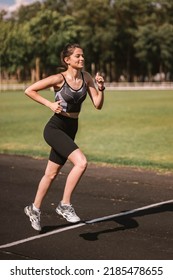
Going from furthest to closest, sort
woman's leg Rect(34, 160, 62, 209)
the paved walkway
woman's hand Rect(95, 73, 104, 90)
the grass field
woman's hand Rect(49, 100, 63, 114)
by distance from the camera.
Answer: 1. the grass field
2. woman's leg Rect(34, 160, 62, 209)
3. woman's hand Rect(95, 73, 104, 90)
4. woman's hand Rect(49, 100, 63, 114)
5. the paved walkway

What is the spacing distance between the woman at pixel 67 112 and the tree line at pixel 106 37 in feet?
278

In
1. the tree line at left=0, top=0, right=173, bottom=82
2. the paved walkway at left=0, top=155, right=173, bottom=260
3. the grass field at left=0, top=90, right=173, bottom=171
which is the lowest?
the grass field at left=0, top=90, right=173, bottom=171

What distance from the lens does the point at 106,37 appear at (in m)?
104

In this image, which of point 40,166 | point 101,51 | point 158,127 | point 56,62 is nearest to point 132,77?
point 101,51

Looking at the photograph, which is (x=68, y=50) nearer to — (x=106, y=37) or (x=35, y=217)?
(x=35, y=217)

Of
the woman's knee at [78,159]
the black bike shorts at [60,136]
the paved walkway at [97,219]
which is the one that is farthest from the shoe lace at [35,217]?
the woman's knee at [78,159]

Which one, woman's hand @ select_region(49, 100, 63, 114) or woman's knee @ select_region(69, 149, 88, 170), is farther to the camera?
woman's knee @ select_region(69, 149, 88, 170)

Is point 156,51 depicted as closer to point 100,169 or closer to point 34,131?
point 34,131

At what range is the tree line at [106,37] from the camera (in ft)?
318

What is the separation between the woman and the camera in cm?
582

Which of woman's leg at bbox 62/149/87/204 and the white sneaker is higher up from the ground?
woman's leg at bbox 62/149/87/204

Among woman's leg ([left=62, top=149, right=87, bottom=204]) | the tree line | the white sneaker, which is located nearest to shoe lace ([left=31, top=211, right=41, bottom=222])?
the white sneaker

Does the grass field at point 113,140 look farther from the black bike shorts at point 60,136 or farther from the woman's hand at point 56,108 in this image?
the woman's hand at point 56,108

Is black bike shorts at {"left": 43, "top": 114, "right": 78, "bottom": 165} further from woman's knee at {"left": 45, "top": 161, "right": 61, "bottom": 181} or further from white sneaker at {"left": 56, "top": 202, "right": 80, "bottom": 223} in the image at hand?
white sneaker at {"left": 56, "top": 202, "right": 80, "bottom": 223}
